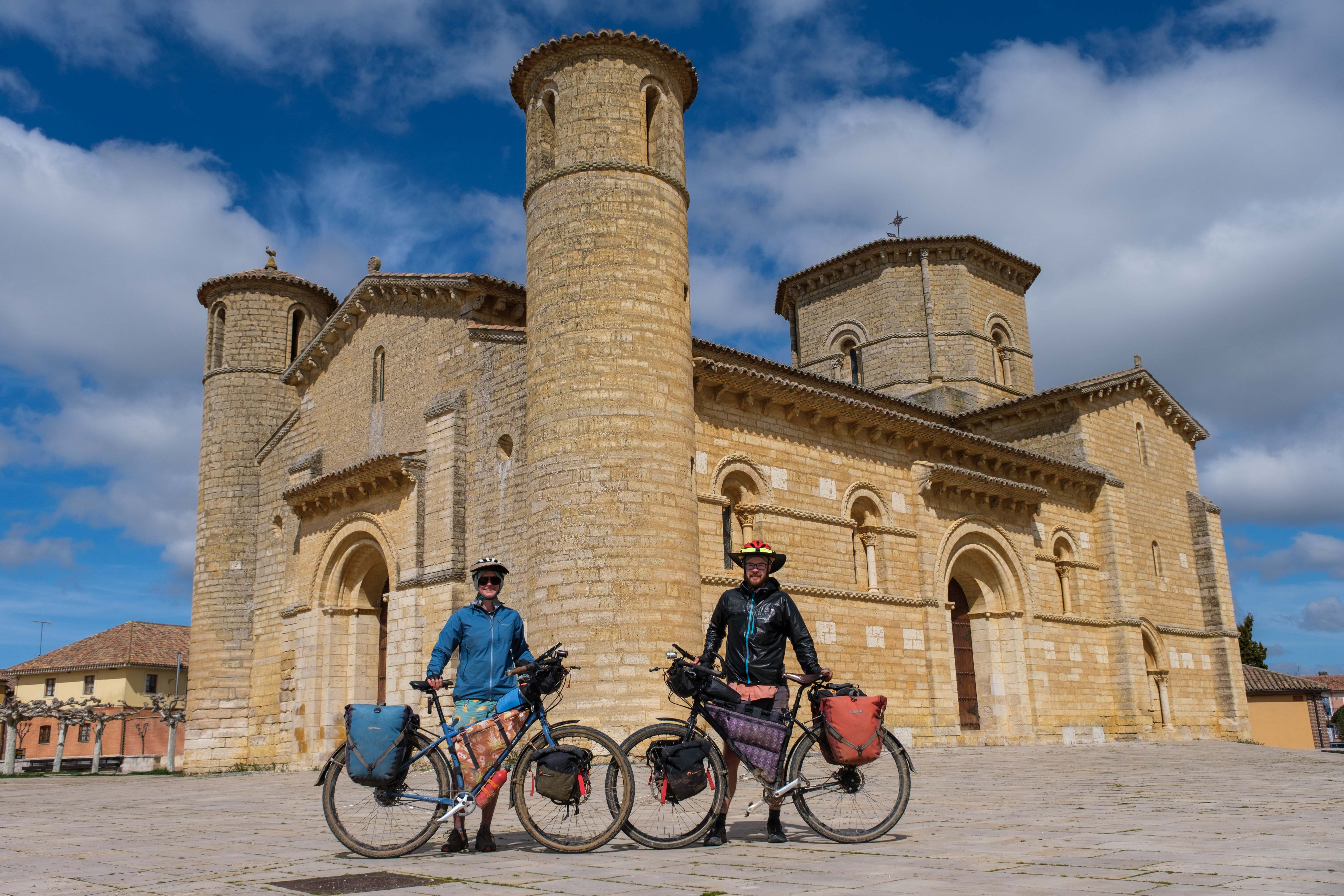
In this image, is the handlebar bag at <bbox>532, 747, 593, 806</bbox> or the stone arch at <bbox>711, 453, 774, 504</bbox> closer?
the handlebar bag at <bbox>532, 747, 593, 806</bbox>

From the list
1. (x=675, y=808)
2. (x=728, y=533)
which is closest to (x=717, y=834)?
(x=675, y=808)

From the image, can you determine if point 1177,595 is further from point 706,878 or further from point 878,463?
point 706,878

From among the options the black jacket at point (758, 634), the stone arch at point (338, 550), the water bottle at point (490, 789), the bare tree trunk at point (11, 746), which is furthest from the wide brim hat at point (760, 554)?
the bare tree trunk at point (11, 746)

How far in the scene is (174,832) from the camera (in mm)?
8055

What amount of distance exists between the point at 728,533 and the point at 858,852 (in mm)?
12126

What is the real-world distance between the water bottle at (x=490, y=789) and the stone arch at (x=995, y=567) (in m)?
17.0

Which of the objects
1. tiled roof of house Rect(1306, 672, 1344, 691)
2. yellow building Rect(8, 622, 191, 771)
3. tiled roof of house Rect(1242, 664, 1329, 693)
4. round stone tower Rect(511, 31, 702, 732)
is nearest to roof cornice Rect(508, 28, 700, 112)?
round stone tower Rect(511, 31, 702, 732)

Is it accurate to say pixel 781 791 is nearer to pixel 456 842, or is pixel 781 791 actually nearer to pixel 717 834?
pixel 717 834

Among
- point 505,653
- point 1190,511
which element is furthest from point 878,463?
point 505,653

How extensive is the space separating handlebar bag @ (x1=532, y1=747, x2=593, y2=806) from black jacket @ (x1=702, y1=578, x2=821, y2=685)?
1.05 m

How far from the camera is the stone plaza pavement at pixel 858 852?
15.2 feet

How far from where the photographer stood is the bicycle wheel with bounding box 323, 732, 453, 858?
6133mm

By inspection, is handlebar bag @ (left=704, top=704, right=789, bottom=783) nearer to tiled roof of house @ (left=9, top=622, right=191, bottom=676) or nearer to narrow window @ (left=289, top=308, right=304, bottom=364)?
narrow window @ (left=289, top=308, right=304, bottom=364)

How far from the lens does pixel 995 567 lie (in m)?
22.5
